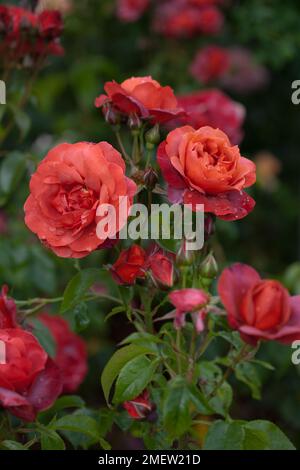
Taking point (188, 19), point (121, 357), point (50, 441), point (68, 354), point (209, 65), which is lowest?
point (68, 354)

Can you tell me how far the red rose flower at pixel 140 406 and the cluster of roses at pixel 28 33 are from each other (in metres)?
0.67

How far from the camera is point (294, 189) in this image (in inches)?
117

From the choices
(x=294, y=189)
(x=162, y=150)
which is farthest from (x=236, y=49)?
(x=162, y=150)

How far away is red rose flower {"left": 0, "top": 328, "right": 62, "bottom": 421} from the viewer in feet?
2.92

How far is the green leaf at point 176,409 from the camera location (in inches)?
32.7

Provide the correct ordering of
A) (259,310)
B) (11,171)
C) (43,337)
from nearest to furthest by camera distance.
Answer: (259,310) < (43,337) < (11,171)

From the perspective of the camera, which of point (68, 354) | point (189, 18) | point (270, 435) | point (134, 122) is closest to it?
point (270, 435)

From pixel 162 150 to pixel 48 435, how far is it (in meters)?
0.35

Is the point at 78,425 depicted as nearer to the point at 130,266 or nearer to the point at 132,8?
the point at 130,266

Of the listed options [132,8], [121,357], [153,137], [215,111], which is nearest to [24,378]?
[121,357]

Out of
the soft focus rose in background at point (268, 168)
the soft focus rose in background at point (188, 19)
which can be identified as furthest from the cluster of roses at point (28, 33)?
the soft focus rose in background at point (268, 168)

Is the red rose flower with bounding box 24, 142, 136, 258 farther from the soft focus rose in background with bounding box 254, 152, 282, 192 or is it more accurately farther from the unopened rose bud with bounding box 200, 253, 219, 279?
the soft focus rose in background with bounding box 254, 152, 282, 192

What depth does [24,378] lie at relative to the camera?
90 cm

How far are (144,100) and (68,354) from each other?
2.36 ft
